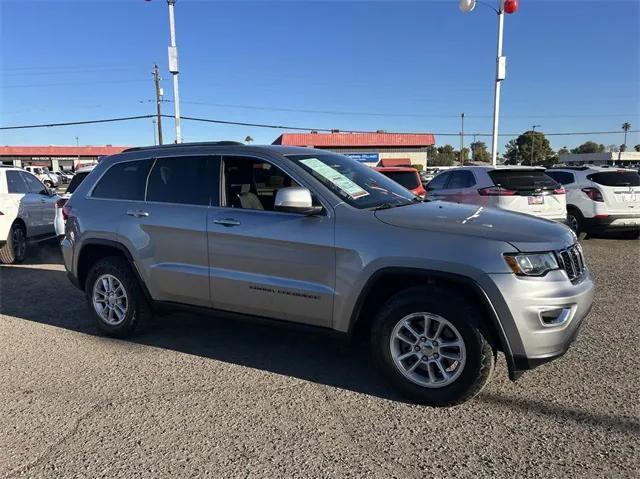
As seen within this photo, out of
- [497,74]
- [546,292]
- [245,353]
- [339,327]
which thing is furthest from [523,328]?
[497,74]

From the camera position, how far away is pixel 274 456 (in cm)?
292

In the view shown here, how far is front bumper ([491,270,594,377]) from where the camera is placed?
10.3 ft

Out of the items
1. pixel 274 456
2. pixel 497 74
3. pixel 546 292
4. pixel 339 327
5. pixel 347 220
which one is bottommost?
pixel 274 456

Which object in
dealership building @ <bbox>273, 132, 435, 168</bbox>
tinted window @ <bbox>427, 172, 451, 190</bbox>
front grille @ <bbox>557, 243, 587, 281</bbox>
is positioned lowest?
front grille @ <bbox>557, 243, 587, 281</bbox>

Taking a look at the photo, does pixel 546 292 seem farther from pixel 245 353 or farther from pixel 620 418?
pixel 245 353

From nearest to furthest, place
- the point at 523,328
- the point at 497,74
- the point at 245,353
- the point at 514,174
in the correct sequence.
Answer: the point at 523,328 < the point at 245,353 < the point at 514,174 < the point at 497,74

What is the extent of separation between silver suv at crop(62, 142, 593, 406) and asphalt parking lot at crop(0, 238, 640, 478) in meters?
0.35

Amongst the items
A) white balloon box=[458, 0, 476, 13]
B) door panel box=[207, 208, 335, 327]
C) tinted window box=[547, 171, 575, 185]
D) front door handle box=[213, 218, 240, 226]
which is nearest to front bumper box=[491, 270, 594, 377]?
door panel box=[207, 208, 335, 327]

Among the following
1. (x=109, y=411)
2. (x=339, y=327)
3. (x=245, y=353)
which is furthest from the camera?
(x=245, y=353)

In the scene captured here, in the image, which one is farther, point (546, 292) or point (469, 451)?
point (546, 292)

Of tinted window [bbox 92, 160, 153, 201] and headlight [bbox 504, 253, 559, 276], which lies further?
tinted window [bbox 92, 160, 153, 201]

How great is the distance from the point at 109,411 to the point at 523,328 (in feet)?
9.13

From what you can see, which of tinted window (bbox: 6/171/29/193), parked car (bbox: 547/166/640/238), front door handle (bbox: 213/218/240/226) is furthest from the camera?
parked car (bbox: 547/166/640/238)

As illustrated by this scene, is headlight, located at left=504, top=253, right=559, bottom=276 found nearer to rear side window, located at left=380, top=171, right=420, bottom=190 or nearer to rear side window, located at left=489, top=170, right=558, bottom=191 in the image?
rear side window, located at left=489, top=170, right=558, bottom=191
